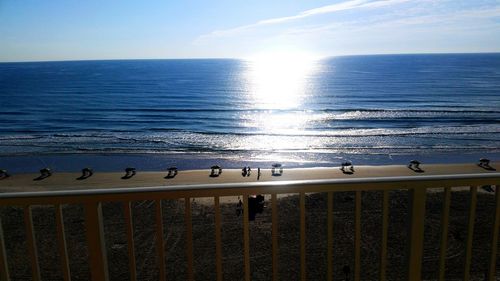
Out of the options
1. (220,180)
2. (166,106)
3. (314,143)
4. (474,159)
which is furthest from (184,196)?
(166,106)

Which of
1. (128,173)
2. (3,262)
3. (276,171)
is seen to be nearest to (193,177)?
(128,173)

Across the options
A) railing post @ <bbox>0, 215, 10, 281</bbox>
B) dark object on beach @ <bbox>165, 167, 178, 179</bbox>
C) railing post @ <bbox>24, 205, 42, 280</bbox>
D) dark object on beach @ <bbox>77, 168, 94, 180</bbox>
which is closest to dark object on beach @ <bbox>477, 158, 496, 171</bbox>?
dark object on beach @ <bbox>165, 167, 178, 179</bbox>

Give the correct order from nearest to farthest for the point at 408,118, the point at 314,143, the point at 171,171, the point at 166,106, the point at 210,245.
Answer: the point at 210,245, the point at 171,171, the point at 314,143, the point at 408,118, the point at 166,106

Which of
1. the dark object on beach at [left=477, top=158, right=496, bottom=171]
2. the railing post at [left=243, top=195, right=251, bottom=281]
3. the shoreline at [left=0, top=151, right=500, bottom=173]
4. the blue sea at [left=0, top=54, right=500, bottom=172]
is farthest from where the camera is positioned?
the blue sea at [left=0, top=54, right=500, bottom=172]

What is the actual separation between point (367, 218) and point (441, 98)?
40552 millimetres

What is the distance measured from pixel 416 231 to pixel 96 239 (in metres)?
1.94

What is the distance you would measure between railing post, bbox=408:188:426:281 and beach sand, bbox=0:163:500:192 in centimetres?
1205

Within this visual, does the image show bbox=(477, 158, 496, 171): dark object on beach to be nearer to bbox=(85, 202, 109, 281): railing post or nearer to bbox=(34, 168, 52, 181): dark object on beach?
bbox=(85, 202, 109, 281): railing post

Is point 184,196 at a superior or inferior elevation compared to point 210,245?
superior

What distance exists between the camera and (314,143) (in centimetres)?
2467

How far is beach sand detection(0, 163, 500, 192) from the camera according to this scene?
1487 cm

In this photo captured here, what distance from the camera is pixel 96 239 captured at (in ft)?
7.85

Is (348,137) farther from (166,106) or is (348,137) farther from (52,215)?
(166,106)

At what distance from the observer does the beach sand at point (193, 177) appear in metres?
14.9
